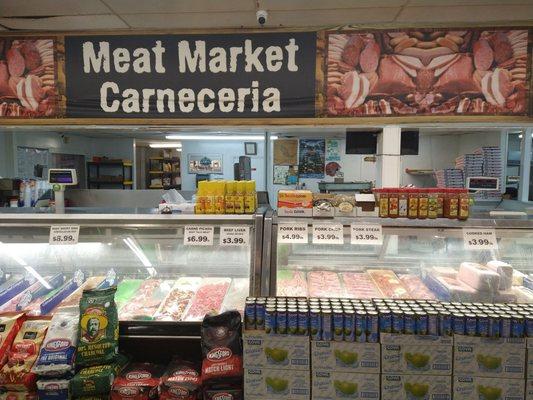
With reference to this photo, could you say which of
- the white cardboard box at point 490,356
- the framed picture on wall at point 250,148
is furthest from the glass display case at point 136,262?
the framed picture on wall at point 250,148

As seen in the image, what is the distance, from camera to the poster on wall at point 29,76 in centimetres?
268

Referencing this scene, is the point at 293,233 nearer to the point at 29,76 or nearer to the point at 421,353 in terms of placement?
the point at 421,353

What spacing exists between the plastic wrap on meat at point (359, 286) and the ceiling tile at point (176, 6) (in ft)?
6.68

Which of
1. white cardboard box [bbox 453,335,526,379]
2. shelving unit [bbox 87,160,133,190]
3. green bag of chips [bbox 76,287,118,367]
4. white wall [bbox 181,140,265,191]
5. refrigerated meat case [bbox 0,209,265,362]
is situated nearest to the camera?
white cardboard box [bbox 453,335,526,379]

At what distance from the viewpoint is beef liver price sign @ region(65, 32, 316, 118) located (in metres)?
2.56

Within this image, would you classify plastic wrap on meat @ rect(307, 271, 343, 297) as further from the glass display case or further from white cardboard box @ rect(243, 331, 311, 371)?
white cardboard box @ rect(243, 331, 311, 371)

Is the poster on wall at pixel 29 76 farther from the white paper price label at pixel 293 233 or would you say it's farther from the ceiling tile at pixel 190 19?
the white paper price label at pixel 293 233

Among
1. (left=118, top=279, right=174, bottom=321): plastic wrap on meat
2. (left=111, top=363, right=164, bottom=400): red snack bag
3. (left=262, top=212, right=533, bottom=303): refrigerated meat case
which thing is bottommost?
(left=111, top=363, right=164, bottom=400): red snack bag

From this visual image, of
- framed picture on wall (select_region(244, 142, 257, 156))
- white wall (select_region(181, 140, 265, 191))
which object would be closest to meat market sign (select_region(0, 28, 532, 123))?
framed picture on wall (select_region(244, 142, 257, 156))

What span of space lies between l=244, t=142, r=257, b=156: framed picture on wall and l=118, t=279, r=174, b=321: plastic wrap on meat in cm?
861

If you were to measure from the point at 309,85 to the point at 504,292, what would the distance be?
1.81 meters

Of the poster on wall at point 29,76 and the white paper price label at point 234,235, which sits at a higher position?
the poster on wall at point 29,76

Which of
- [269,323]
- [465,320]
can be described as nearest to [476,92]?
[465,320]

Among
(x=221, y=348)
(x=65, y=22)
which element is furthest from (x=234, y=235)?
(x=65, y=22)
